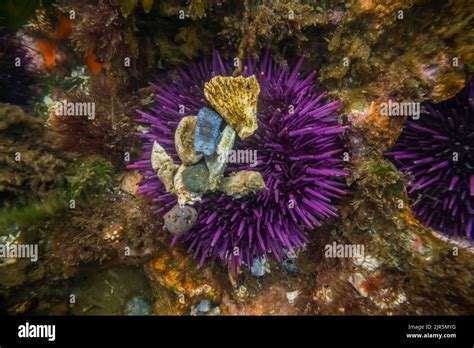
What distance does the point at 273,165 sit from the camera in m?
3.56

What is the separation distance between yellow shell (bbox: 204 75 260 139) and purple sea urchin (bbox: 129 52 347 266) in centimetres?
20

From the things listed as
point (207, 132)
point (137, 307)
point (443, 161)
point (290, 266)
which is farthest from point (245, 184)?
point (137, 307)

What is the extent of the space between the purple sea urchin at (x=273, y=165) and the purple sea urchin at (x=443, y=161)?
2.71ft

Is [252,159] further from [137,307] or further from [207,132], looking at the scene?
[137,307]

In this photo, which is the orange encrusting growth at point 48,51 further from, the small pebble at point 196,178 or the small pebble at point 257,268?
the small pebble at point 257,268

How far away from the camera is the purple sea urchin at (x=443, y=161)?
11.9ft

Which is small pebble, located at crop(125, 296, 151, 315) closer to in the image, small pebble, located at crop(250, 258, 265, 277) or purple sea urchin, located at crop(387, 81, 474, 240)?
small pebble, located at crop(250, 258, 265, 277)

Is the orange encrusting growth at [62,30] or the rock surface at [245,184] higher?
the orange encrusting growth at [62,30]

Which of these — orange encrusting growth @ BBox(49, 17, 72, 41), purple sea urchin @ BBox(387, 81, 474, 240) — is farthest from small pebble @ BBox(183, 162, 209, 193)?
orange encrusting growth @ BBox(49, 17, 72, 41)

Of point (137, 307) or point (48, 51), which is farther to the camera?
point (48, 51)

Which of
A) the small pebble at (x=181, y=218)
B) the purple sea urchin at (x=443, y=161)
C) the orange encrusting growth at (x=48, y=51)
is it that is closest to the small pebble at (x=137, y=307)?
the small pebble at (x=181, y=218)

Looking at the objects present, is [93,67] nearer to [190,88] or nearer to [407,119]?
[190,88]

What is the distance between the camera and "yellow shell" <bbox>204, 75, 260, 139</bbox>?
3.38m

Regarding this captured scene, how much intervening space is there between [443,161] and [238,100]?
230 centimetres
